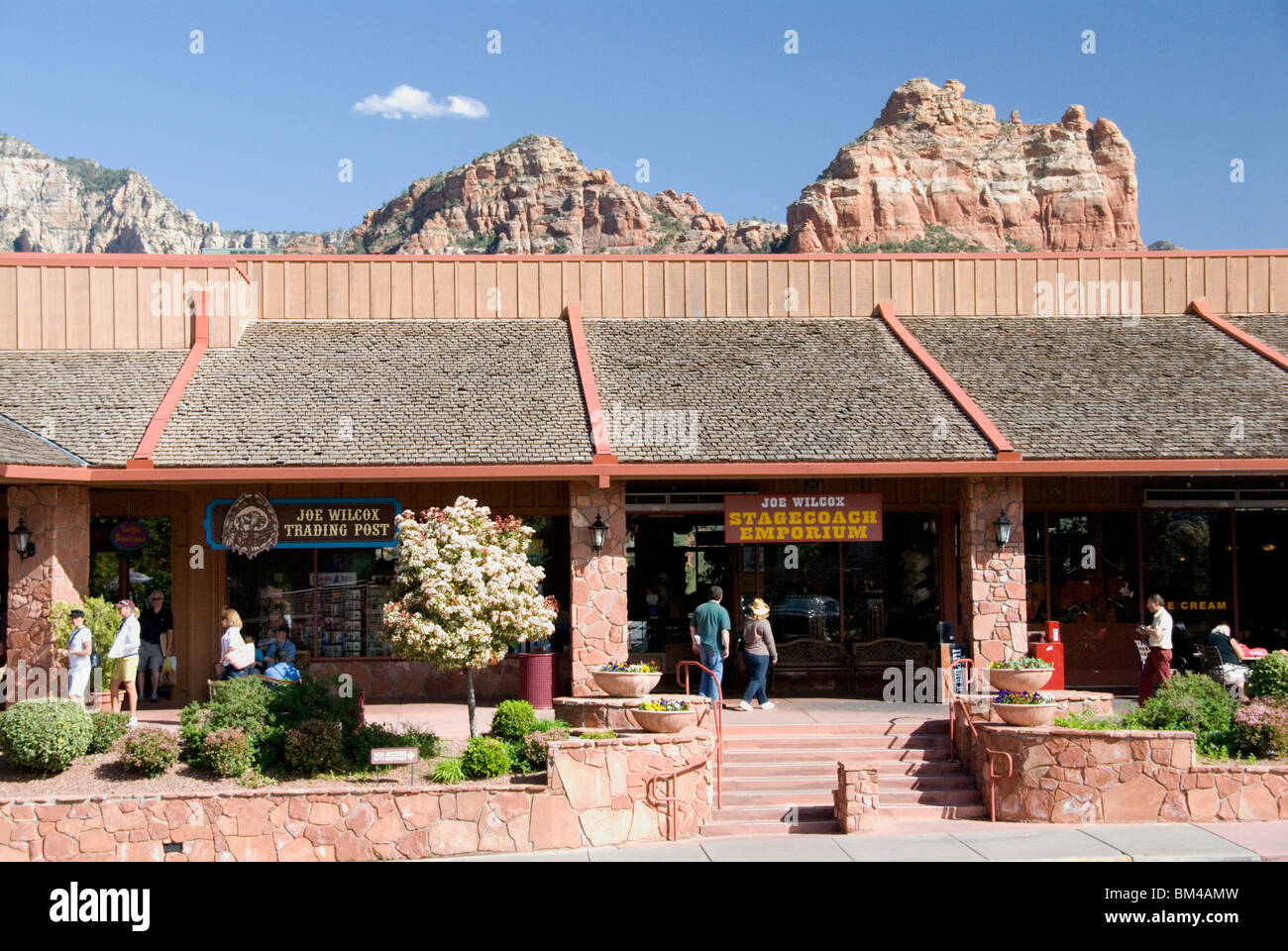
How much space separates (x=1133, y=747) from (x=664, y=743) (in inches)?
180

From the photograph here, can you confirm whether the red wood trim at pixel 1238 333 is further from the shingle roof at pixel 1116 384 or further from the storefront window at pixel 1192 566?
the storefront window at pixel 1192 566

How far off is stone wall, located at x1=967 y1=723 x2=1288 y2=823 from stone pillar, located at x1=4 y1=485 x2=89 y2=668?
1174 cm

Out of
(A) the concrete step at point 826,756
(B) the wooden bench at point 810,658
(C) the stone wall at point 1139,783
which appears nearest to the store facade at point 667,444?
(B) the wooden bench at point 810,658

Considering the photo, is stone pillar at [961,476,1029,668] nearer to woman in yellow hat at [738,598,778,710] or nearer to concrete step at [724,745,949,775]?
concrete step at [724,745,949,775]

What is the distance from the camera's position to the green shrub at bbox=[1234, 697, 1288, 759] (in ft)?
38.8

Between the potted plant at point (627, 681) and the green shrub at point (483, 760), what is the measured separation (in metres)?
2.09

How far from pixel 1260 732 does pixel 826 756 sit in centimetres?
440

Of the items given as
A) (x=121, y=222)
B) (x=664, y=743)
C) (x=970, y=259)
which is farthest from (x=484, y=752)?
(x=121, y=222)

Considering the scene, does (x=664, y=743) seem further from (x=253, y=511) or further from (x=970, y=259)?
(x=970, y=259)

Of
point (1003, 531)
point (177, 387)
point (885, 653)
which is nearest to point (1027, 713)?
point (1003, 531)

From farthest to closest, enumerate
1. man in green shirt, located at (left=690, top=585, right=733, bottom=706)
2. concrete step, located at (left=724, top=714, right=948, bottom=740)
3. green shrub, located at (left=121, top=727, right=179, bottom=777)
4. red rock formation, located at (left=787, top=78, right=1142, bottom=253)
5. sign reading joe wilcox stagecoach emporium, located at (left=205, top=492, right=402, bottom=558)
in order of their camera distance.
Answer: red rock formation, located at (left=787, top=78, right=1142, bottom=253) → sign reading joe wilcox stagecoach emporium, located at (left=205, top=492, right=402, bottom=558) → man in green shirt, located at (left=690, top=585, right=733, bottom=706) → concrete step, located at (left=724, top=714, right=948, bottom=740) → green shrub, located at (left=121, top=727, right=179, bottom=777)

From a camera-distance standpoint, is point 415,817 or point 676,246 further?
point 676,246

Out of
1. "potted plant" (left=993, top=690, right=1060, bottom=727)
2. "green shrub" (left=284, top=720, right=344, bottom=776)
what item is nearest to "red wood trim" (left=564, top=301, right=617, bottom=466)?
"green shrub" (left=284, top=720, right=344, bottom=776)

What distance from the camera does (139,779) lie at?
1126 centimetres
